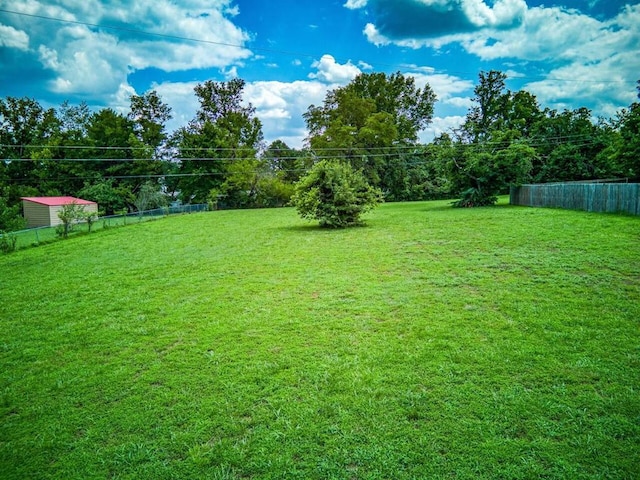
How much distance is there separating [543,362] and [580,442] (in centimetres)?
126

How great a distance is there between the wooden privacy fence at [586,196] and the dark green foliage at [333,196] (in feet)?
30.8

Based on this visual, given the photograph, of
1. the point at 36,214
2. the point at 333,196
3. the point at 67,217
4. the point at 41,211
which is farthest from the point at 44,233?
the point at 36,214

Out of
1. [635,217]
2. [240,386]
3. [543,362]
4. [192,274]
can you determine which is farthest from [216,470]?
[635,217]

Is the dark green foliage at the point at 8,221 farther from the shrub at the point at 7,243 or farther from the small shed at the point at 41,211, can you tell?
the shrub at the point at 7,243

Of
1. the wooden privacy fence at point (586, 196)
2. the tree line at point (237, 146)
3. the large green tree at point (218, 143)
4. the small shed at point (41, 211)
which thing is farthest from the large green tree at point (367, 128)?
the small shed at point (41, 211)

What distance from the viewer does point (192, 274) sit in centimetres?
884

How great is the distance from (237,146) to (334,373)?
41840 mm

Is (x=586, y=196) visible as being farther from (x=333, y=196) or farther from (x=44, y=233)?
(x=44, y=233)

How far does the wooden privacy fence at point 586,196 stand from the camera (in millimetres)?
13664

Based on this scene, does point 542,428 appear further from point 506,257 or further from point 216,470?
point 506,257

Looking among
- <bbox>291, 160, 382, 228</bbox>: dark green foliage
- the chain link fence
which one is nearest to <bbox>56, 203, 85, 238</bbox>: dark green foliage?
the chain link fence

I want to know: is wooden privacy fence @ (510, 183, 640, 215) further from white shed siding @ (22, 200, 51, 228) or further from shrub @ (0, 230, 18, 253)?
white shed siding @ (22, 200, 51, 228)

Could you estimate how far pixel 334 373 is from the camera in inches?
153

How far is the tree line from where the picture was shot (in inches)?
1437
